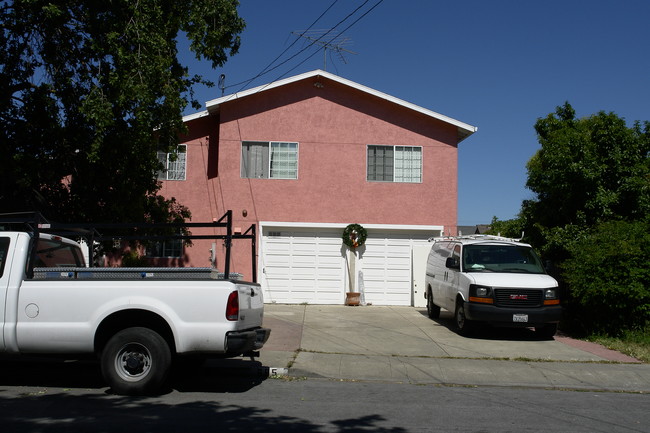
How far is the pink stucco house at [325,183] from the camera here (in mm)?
18000

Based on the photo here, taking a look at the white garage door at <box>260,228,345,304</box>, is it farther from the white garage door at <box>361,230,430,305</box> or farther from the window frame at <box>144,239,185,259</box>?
the window frame at <box>144,239,185,259</box>

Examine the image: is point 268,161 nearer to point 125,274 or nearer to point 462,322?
point 462,322

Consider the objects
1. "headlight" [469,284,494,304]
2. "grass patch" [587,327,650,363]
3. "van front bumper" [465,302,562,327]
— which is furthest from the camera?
"headlight" [469,284,494,304]

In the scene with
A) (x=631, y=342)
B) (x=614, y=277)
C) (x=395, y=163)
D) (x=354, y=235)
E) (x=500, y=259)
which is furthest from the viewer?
(x=395, y=163)

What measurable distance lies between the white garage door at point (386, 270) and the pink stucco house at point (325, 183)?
29 millimetres

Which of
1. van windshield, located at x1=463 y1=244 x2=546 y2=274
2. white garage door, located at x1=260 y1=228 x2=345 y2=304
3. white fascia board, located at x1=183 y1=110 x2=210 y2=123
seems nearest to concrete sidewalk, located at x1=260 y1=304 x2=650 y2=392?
van windshield, located at x1=463 y1=244 x2=546 y2=274

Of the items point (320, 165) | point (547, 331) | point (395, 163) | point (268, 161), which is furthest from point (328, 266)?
point (547, 331)

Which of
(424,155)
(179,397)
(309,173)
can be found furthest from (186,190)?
(179,397)

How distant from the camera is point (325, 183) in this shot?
59.5ft

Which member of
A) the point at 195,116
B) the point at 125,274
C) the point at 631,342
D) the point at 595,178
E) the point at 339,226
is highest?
the point at 195,116

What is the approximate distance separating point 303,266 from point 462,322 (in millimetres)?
6677

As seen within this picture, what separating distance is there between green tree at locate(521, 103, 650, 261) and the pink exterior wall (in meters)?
4.10

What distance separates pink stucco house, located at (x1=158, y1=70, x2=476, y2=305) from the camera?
1800 centimetres

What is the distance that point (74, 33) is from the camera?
465 inches
